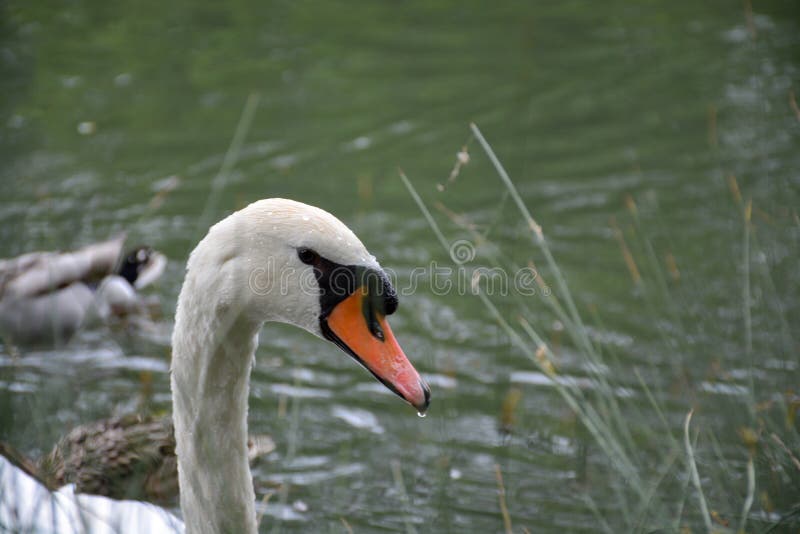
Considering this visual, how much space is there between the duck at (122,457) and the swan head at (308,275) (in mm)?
1225

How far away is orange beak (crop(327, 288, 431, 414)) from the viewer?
2.88 m

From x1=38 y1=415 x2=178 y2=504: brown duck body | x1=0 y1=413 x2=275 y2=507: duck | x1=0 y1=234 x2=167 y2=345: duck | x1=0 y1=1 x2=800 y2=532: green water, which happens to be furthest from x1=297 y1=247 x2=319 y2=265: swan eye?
x1=0 y1=234 x2=167 y2=345: duck

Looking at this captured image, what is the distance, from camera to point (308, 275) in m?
2.88

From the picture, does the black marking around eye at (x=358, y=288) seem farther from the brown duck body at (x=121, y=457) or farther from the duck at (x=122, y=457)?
the brown duck body at (x=121, y=457)

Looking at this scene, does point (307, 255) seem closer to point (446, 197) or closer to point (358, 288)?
point (358, 288)

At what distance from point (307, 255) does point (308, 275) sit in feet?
0.20

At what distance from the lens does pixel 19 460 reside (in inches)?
135

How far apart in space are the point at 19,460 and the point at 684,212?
17.2 feet

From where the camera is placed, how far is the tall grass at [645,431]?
261cm

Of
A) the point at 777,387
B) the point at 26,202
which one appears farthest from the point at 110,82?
the point at 777,387

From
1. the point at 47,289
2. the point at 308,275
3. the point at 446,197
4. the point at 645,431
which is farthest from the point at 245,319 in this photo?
the point at 446,197

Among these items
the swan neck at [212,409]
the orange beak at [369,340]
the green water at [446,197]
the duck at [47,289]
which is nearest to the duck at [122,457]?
the green water at [446,197]

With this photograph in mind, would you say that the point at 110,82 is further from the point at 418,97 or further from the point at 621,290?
the point at 621,290

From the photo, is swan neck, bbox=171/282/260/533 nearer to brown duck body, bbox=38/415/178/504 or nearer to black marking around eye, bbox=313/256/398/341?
black marking around eye, bbox=313/256/398/341
